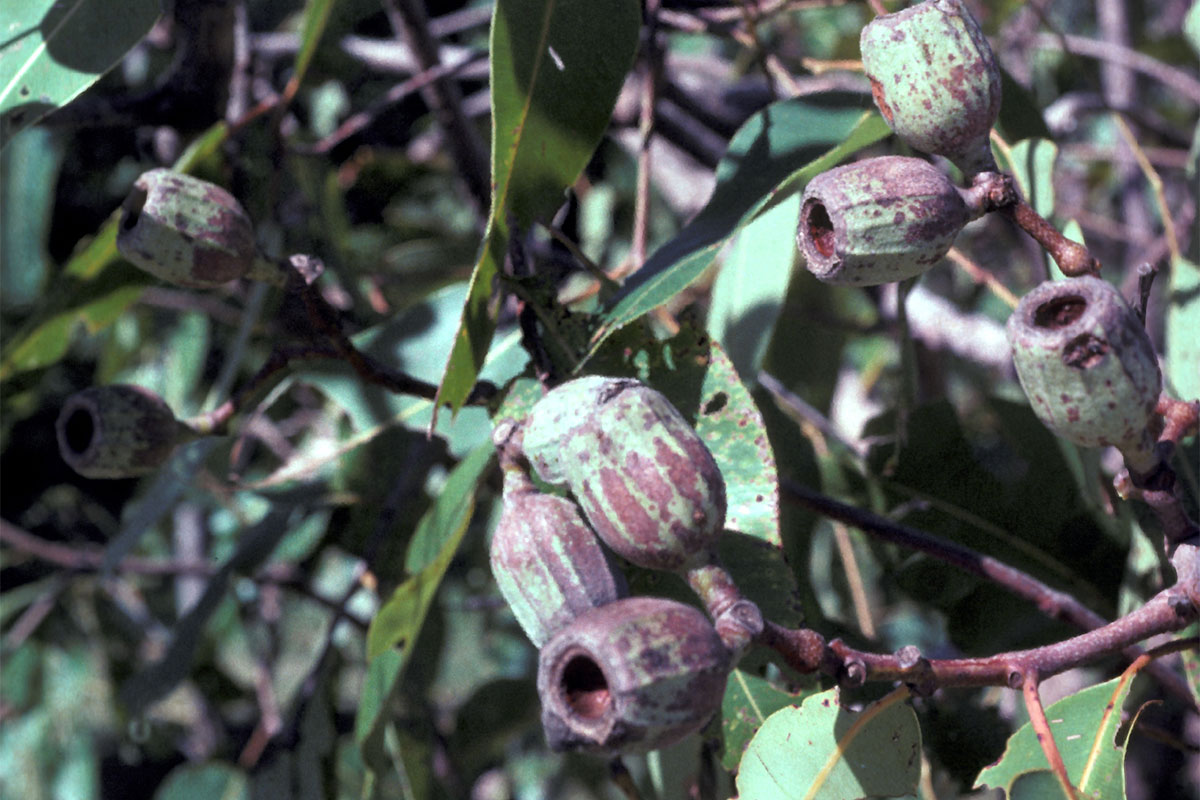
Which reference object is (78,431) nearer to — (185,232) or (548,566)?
(185,232)

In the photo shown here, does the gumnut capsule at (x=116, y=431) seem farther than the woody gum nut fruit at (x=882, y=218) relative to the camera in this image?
Yes

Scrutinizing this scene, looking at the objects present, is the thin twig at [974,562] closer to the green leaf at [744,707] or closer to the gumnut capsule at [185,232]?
the green leaf at [744,707]

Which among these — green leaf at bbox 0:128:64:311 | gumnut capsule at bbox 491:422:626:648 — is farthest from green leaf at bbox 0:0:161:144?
green leaf at bbox 0:128:64:311

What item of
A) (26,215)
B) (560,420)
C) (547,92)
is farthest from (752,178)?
(26,215)

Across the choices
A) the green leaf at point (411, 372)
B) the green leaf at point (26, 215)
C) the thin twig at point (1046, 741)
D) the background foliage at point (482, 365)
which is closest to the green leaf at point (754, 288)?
the background foliage at point (482, 365)

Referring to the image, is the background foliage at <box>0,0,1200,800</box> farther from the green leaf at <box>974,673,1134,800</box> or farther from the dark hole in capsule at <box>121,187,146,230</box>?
the dark hole in capsule at <box>121,187,146,230</box>
